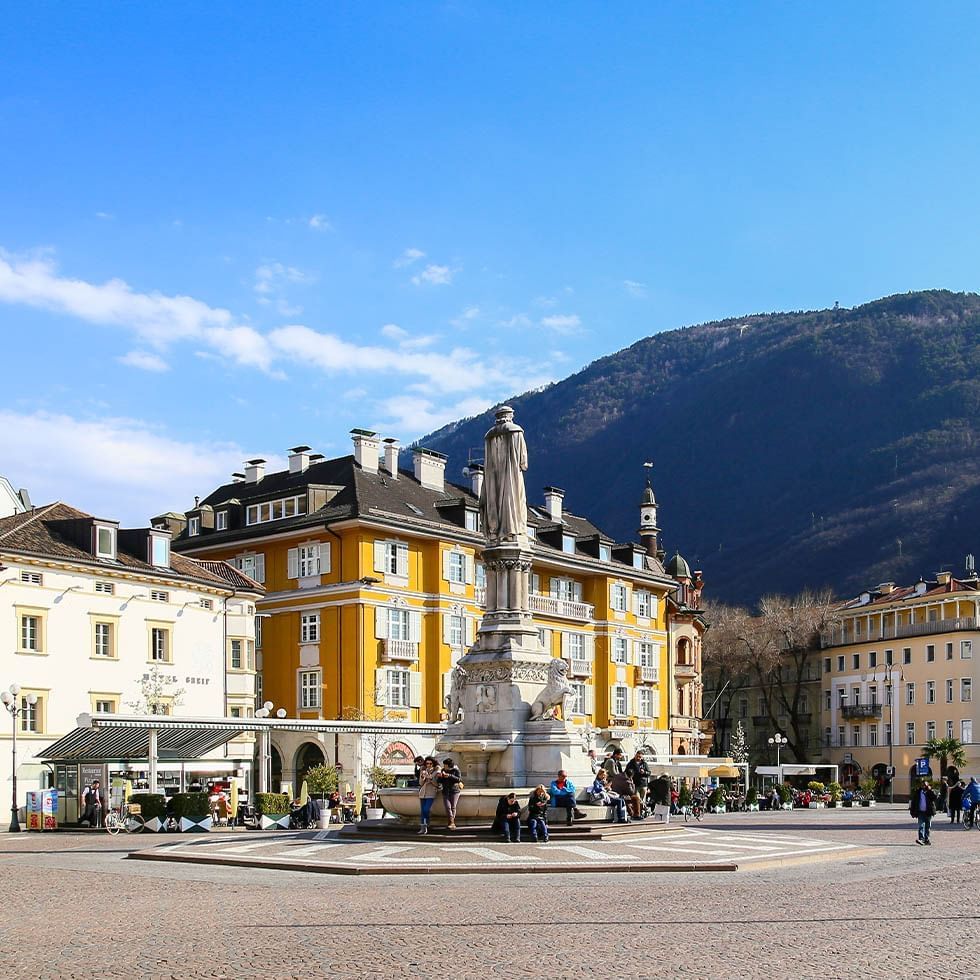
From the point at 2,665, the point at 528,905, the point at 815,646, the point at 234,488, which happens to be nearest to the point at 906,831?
the point at 528,905

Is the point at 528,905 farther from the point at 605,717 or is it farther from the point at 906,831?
the point at 605,717

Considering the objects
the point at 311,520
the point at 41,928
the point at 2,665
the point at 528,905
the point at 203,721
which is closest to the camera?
the point at 41,928

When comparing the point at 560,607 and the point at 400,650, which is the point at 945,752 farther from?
the point at 400,650

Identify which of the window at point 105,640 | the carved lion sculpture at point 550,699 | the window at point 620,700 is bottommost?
the window at point 620,700

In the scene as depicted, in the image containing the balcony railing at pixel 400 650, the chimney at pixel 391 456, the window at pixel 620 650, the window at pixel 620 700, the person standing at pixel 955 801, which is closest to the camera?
the person standing at pixel 955 801

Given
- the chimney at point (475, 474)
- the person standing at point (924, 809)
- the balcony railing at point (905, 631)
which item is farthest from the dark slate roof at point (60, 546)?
the balcony railing at point (905, 631)

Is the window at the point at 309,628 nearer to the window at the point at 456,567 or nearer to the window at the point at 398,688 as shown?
the window at the point at 398,688

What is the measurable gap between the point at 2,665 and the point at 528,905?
34652 millimetres

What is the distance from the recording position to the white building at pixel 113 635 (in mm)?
48531

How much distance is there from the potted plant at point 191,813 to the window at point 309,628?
2406cm

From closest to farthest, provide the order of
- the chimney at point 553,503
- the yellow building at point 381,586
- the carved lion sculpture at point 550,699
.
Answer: the carved lion sculpture at point 550,699
the yellow building at point 381,586
the chimney at point 553,503

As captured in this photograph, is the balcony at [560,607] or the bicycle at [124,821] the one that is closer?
the bicycle at [124,821]

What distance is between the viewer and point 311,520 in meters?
63.1

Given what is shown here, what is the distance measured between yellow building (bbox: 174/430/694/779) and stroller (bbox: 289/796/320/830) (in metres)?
22.7
